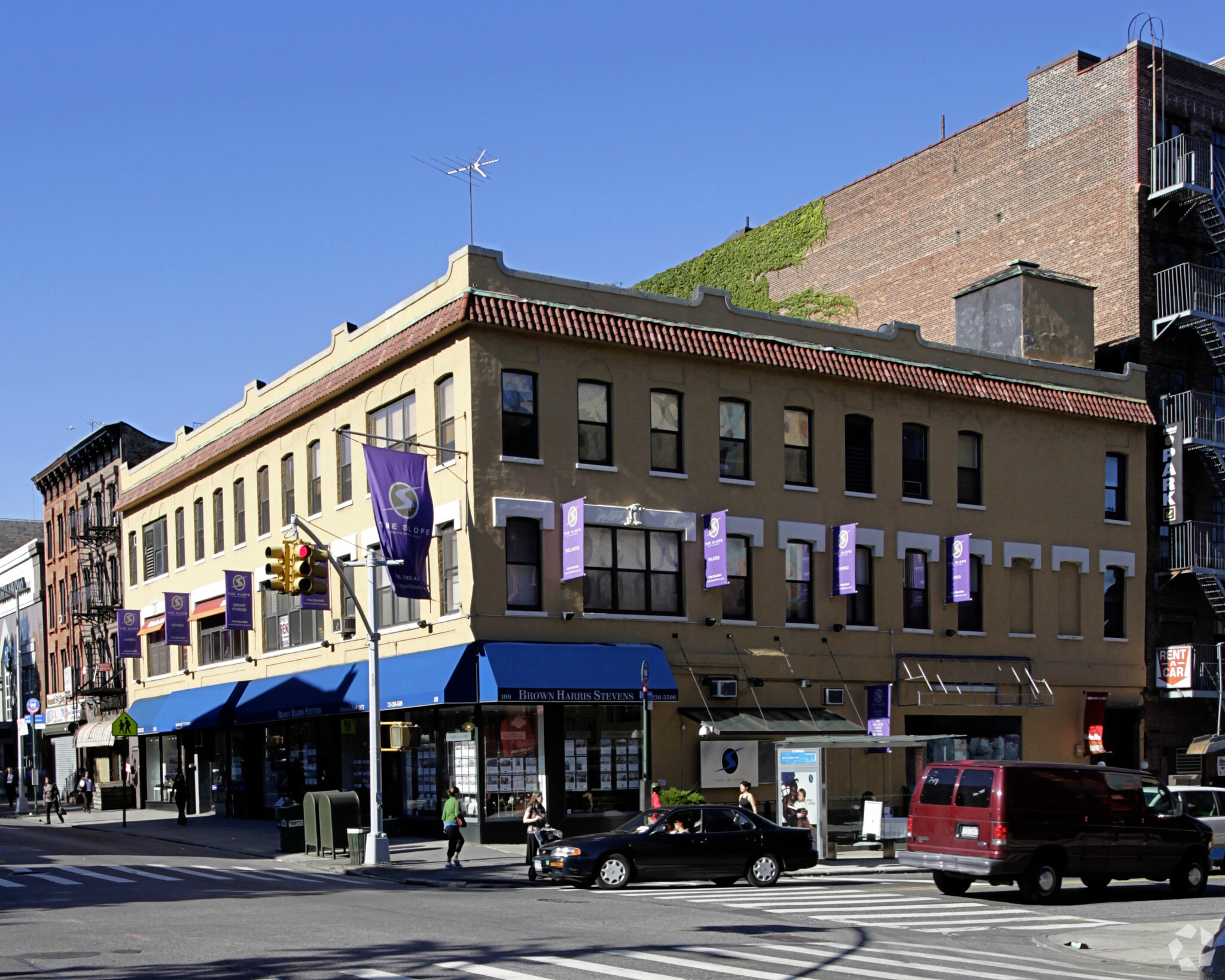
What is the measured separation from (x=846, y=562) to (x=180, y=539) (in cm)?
2481

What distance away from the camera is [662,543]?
1335 inches

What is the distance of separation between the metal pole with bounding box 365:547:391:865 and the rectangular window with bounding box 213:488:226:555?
18.1 meters

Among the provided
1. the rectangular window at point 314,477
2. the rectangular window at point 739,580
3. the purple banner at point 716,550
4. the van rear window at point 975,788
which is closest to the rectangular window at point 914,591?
the rectangular window at point 739,580

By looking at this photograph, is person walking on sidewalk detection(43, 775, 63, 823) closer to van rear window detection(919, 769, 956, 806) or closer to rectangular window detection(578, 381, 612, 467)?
rectangular window detection(578, 381, 612, 467)

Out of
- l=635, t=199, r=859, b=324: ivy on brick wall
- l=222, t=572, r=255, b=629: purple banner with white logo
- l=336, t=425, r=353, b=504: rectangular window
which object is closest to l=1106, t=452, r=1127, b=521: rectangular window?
l=635, t=199, r=859, b=324: ivy on brick wall

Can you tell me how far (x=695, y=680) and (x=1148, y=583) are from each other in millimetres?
16449

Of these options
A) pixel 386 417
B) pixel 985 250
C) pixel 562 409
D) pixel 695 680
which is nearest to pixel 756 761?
pixel 695 680

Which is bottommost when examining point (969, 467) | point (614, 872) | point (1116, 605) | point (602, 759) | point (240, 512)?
point (614, 872)

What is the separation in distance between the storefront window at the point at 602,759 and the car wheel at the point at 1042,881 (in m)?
12.7

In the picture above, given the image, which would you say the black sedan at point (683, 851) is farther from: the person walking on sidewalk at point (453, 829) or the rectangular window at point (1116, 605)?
the rectangular window at point (1116, 605)

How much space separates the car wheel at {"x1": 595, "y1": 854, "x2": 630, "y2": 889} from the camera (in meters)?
22.6

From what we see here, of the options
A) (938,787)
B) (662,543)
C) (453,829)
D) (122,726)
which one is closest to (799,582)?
(662,543)

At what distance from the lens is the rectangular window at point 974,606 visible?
38.5m

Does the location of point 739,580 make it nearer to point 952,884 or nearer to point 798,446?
point 798,446
